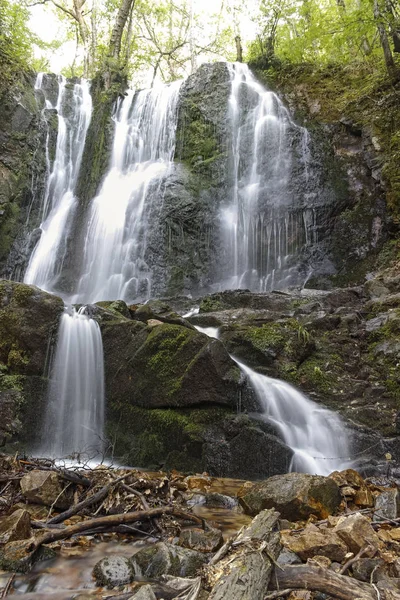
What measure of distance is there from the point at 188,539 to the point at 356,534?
1.16 m

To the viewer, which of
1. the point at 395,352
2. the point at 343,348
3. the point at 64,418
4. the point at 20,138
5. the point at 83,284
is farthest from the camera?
the point at 20,138

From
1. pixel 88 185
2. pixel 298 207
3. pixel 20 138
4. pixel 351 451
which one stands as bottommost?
pixel 351 451

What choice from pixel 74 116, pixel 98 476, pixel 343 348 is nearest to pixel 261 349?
pixel 343 348

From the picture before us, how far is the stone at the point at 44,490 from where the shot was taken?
3.53m

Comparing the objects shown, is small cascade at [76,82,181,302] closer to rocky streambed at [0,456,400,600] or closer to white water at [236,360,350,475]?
white water at [236,360,350,475]

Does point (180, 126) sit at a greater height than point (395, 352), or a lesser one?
greater

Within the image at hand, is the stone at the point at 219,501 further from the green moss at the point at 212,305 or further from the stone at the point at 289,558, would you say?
the green moss at the point at 212,305

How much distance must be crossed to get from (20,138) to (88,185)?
3174 mm

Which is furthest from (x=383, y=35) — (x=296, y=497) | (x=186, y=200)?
(x=296, y=497)

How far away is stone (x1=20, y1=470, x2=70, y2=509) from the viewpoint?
353 cm

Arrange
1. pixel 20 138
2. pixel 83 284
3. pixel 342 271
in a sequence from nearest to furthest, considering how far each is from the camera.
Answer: pixel 342 271 → pixel 83 284 → pixel 20 138

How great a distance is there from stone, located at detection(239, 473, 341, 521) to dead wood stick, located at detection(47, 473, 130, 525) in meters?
1.26

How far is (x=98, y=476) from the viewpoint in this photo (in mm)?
3904

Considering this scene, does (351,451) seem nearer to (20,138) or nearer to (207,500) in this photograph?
(207,500)
